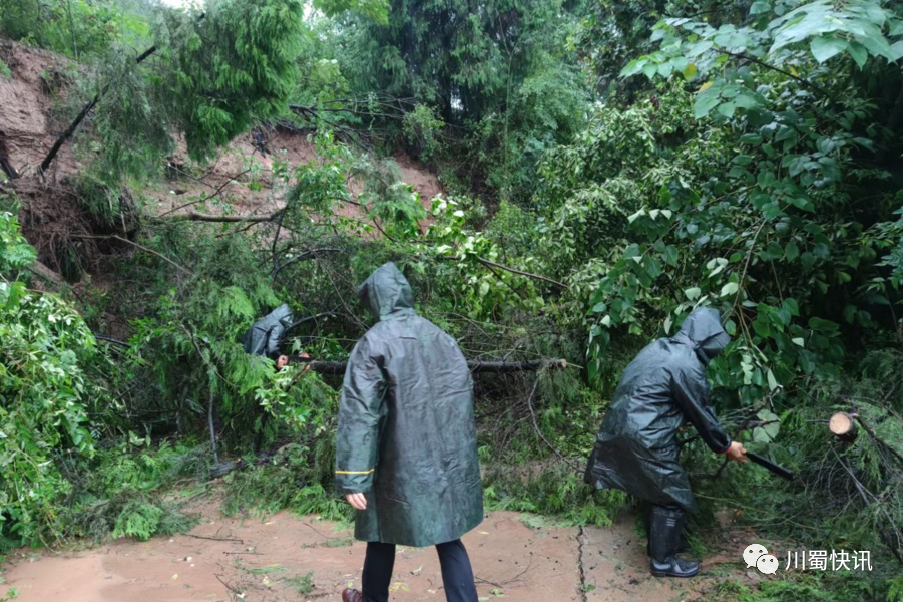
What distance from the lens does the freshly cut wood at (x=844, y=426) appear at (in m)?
3.53

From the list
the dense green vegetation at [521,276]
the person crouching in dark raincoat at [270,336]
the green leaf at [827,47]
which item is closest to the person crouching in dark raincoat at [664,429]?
the dense green vegetation at [521,276]

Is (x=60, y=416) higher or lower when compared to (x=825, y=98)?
lower

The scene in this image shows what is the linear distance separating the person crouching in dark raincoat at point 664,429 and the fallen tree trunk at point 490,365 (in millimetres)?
1799

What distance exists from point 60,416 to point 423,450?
2536mm

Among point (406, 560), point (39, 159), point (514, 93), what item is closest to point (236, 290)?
point (406, 560)

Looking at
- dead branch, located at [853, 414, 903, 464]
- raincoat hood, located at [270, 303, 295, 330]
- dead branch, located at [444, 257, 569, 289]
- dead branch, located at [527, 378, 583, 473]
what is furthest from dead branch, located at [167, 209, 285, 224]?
dead branch, located at [853, 414, 903, 464]

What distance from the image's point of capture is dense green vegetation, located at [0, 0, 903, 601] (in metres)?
3.83

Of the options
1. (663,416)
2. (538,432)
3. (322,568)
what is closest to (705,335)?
(663,416)

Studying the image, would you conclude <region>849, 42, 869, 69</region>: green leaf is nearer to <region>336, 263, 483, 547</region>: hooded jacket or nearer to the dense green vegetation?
the dense green vegetation

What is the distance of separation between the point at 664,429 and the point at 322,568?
2.15 meters

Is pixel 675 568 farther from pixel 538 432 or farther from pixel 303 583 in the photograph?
pixel 303 583

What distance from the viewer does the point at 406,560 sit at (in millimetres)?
4160

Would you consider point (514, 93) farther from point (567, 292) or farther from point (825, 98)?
point (825, 98)

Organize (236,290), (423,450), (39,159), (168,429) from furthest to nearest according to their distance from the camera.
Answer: (39,159), (168,429), (236,290), (423,450)
